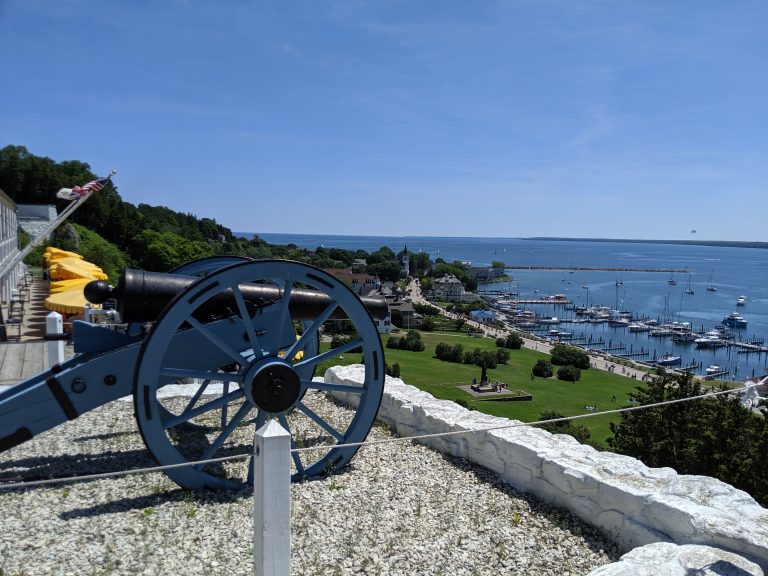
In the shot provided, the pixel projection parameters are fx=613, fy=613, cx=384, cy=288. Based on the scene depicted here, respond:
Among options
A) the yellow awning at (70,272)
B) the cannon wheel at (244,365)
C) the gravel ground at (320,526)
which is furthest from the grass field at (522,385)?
the cannon wheel at (244,365)

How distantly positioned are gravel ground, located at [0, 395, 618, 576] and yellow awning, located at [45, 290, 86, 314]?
379 inches

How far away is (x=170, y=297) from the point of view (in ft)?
18.3

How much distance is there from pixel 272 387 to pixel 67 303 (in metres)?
11.9

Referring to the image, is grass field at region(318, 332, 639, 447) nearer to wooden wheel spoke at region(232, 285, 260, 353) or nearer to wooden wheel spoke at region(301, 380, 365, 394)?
wooden wheel spoke at region(301, 380, 365, 394)

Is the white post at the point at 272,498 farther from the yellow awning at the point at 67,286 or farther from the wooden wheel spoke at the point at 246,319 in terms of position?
the yellow awning at the point at 67,286

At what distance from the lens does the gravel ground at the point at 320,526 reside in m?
4.17

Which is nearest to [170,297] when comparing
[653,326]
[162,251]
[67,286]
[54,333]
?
[54,333]

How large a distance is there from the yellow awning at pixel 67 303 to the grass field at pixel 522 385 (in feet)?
68.7

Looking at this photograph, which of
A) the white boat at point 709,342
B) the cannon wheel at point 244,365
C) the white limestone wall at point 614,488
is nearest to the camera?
the white limestone wall at point 614,488

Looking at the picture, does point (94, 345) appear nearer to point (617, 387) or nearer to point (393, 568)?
point (393, 568)

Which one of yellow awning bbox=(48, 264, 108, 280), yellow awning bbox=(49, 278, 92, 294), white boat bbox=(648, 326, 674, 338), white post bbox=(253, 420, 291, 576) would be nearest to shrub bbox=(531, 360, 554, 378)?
yellow awning bbox=(48, 264, 108, 280)

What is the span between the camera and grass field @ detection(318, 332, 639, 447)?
3688 centimetres

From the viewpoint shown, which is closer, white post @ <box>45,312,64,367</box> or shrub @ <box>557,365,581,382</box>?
white post @ <box>45,312,64,367</box>

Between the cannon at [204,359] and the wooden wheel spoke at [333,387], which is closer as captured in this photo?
the cannon at [204,359]
